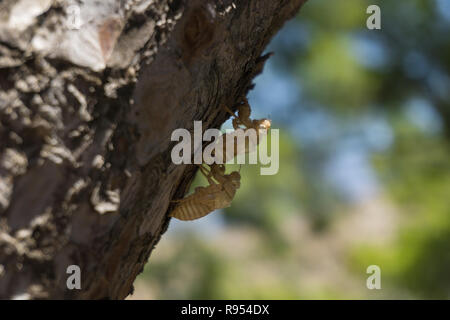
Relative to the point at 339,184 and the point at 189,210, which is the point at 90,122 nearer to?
the point at 189,210

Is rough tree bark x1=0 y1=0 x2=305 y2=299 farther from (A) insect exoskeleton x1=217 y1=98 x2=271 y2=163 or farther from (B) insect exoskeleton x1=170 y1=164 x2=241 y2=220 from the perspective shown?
(A) insect exoskeleton x1=217 y1=98 x2=271 y2=163

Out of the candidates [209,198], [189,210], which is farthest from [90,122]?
[209,198]

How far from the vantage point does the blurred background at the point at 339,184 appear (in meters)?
4.20

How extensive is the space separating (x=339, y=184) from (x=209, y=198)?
4491 millimetres

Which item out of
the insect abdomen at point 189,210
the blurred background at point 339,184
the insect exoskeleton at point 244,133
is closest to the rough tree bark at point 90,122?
the insect abdomen at point 189,210

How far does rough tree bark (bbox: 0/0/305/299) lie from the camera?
2.38 feet

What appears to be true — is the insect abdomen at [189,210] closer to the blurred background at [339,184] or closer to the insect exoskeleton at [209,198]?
the insect exoskeleton at [209,198]

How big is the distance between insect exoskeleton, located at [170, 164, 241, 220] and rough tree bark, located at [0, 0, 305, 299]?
1.22ft

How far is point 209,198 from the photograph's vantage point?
147 cm

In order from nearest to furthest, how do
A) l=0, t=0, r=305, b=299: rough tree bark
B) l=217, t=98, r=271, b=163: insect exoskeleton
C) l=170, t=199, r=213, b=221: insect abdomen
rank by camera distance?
l=0, t=0, r=305, b=299: rough tree bark
l=170, t=199, r=213, b=221: insect abdomen
l=217, t=98, r=271, b=163: insect exoskeleton

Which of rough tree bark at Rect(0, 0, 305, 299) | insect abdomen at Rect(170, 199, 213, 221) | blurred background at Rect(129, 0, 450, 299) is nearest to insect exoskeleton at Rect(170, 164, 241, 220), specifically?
insect abdomen at Rect(170, 199, 213, 221)

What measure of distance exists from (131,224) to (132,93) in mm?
227

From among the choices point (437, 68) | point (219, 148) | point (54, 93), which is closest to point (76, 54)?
point (54, 93)

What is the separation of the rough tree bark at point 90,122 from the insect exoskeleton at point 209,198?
37cm
